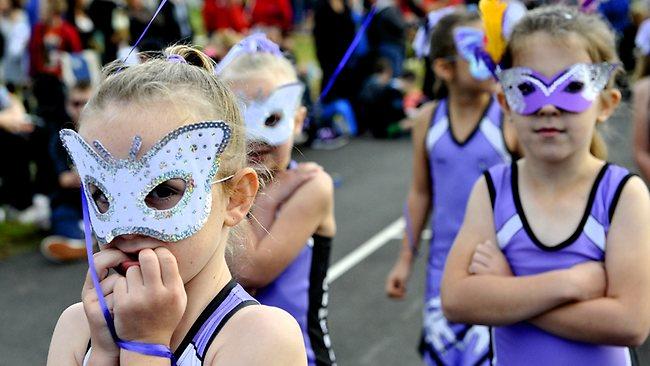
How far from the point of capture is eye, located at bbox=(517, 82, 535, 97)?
2.87 meters

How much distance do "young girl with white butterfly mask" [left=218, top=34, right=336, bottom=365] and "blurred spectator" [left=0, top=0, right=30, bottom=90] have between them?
9843 mm

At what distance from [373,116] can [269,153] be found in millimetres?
9999

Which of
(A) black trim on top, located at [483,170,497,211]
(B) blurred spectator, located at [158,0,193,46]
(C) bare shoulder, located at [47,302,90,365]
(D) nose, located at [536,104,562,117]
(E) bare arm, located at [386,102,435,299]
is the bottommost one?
(B) blurred spectator, located at [158,0,193,46]

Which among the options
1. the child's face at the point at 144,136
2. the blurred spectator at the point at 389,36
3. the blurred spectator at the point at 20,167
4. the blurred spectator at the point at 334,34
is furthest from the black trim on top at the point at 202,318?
the blurred spectator at the point at 389,36

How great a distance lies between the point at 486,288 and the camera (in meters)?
2.70

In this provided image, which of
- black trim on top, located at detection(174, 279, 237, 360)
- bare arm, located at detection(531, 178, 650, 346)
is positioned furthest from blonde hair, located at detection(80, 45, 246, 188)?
bare arm, located at detection(531, 178, 650, 346)

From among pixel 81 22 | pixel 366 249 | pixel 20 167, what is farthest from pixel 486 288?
pixel 81 22

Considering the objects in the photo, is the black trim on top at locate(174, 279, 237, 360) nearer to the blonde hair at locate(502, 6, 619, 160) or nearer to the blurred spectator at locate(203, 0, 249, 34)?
the blonde hair at locate(502, 6, 619, 160)

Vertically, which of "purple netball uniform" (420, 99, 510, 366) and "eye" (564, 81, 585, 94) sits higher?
"eye" (564, 81, 585, 94)

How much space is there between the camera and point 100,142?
186cm

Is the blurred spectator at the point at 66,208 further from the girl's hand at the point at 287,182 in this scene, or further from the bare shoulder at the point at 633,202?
the bare shoulder at the point at 633,202

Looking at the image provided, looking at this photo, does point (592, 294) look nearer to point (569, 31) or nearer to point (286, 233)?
point (569, 31)

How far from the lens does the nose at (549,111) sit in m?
2.81

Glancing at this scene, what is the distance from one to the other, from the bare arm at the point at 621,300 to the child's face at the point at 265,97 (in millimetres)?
1089
